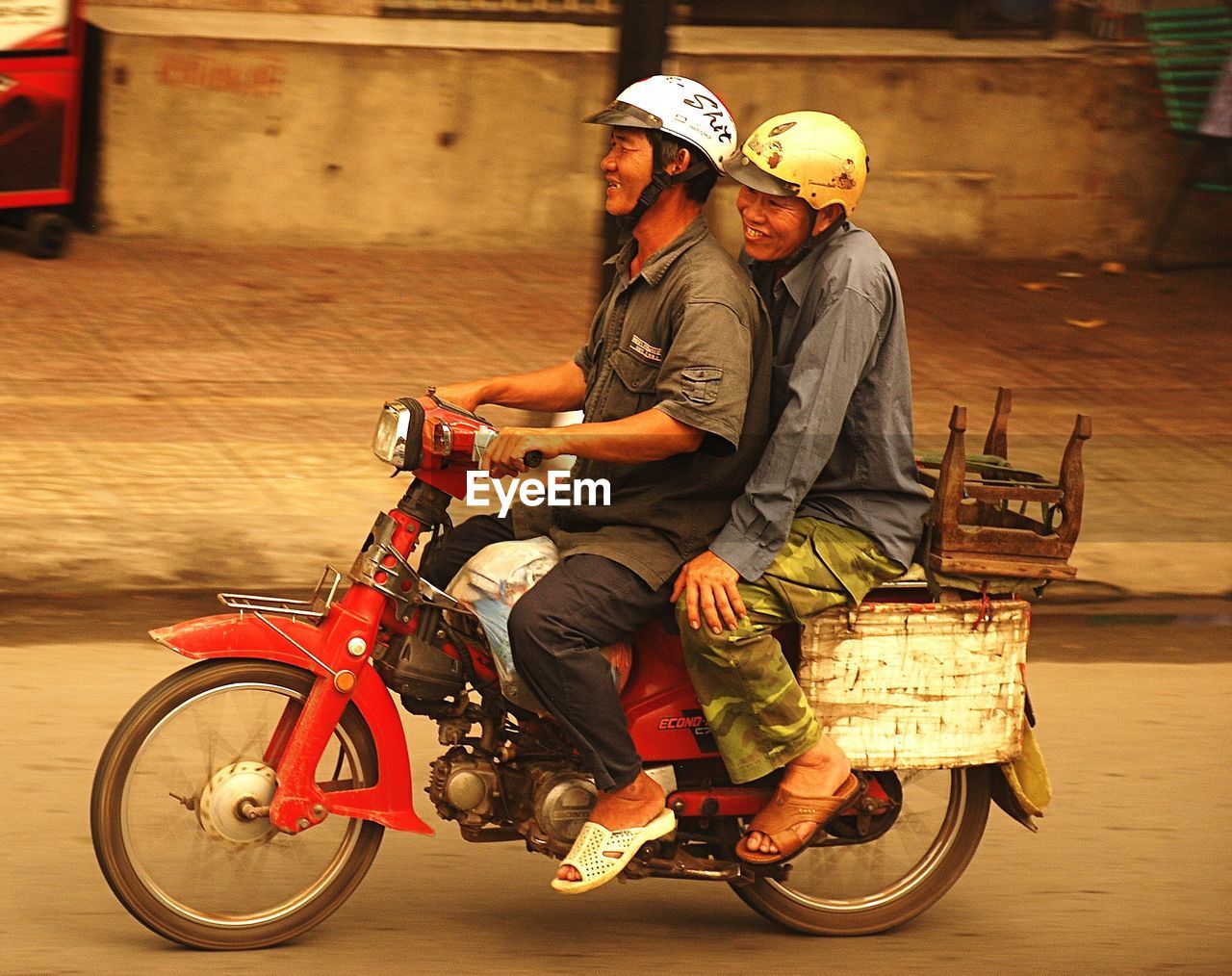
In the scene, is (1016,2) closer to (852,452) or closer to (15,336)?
(15,336)

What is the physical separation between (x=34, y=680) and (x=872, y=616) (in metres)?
2.89

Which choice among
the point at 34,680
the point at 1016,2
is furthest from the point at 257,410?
the point at 1016,2

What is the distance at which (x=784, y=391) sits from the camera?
4152 mm

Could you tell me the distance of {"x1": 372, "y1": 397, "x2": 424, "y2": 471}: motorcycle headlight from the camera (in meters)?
Answer: 3.95

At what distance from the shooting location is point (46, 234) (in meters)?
11.2

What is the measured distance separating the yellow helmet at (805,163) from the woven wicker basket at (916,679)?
2.92 ft

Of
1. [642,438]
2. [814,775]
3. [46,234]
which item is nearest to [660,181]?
[642,438]

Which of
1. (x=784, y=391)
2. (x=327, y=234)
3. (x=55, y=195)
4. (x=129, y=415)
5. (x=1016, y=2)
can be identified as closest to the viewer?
(x=784, y=391)

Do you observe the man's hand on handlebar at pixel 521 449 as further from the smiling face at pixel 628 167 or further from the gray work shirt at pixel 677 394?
the smiling face at pixel 628 167

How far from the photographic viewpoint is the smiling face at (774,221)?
13.4 feet

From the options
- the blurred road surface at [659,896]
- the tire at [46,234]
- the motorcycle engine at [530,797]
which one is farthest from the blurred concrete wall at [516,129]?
the motorcycle engine at [530,797]

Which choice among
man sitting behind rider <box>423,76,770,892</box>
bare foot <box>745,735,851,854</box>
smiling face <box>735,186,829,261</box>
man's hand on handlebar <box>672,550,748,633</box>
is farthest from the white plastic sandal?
smiling face <box>735,186,829,261</box>

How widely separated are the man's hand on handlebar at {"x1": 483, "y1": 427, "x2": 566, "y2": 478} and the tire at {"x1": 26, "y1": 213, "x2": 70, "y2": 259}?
8045mm

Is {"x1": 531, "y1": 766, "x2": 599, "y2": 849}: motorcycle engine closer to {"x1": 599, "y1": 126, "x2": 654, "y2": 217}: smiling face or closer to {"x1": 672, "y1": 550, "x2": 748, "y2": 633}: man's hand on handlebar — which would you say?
{"x1": 672, "y1": 550, "x2": 748, "y2": 633}: man's hand on handlebar
